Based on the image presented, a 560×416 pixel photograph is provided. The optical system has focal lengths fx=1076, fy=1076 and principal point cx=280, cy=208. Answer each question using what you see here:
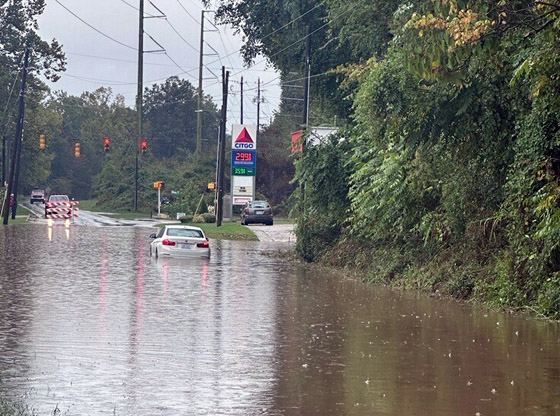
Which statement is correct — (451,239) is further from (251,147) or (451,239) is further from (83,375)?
(251,147)

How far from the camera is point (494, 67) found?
21297 millimetres

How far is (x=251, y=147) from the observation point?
6688 cm

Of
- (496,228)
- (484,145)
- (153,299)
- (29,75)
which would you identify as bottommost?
(153,299)

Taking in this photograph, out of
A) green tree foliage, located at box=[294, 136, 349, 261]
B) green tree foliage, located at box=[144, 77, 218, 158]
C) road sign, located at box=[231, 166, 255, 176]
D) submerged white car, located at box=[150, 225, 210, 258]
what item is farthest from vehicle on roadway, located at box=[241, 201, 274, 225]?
green tree foliage, located at box=[144, 77, 218, 158]

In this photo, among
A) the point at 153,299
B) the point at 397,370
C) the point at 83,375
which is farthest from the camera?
the point at 153,299

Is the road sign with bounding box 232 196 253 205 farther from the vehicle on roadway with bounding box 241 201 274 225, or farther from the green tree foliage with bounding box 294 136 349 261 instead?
the green tree foliage with bounding box 294 136 349 261

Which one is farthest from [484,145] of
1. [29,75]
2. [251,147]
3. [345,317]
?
[29,75]

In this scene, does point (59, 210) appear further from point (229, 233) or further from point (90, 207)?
point (90, 207)

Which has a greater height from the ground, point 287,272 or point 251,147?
point 251,147

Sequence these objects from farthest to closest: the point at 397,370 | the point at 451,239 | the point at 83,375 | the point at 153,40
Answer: the point at 153,40 → the point at 451,239 → the point at 397,370 → the point at 83,375

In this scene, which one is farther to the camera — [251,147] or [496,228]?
[251,147]

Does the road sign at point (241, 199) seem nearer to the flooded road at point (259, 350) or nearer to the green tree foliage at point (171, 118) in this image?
the flooded road at point (259, 350)

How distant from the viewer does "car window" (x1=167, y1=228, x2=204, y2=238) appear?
122ft

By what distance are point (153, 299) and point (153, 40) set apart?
70.8 m
